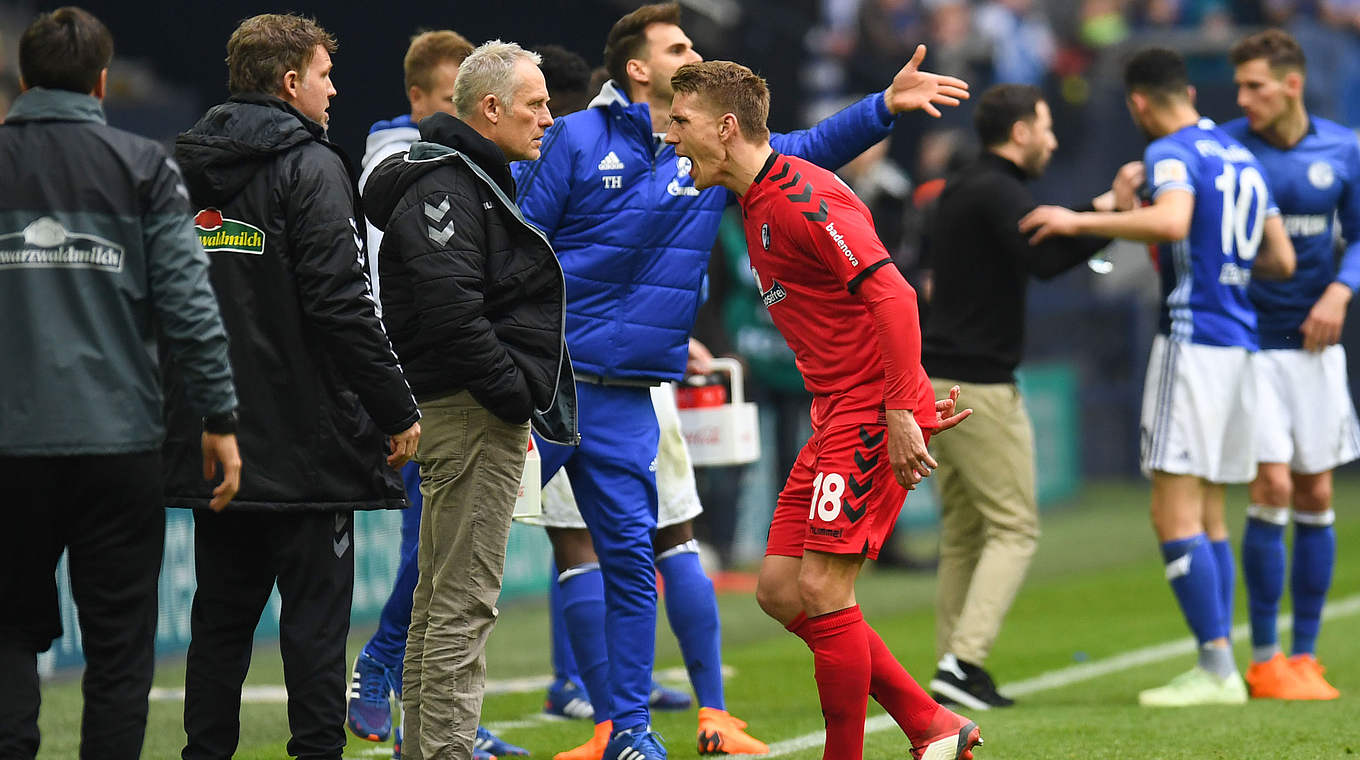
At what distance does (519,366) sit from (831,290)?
853 mm

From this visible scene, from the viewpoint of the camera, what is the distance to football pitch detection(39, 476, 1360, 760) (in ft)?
18.4

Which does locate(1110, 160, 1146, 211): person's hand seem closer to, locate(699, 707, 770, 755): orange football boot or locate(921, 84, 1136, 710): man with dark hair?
locate(921, 84, 1136, 710): man with dark hair

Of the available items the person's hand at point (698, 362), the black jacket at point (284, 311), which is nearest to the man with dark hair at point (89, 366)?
the black jacket at point (284, 311)

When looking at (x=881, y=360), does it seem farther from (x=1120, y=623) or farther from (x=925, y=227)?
(x=925, y=227)

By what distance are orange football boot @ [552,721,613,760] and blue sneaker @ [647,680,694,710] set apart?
107 cm

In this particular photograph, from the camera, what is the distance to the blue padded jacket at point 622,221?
Result: 211 inches

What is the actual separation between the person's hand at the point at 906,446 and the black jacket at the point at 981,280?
2.29 meters

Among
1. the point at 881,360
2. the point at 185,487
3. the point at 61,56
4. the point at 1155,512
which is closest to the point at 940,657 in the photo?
the point at 1155,512

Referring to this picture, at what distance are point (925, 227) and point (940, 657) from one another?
416cm

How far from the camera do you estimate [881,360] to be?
4637 millimetres

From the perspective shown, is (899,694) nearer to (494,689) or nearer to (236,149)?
(236,149)

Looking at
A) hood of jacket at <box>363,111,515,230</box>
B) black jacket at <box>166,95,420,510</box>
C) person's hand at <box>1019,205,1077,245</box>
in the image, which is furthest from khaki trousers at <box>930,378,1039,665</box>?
black jacket at <box>166,95,420,510</box>

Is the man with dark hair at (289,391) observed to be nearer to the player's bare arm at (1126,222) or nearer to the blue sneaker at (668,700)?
the blue sneaker at (668,700)

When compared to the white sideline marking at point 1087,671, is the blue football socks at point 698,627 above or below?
above
